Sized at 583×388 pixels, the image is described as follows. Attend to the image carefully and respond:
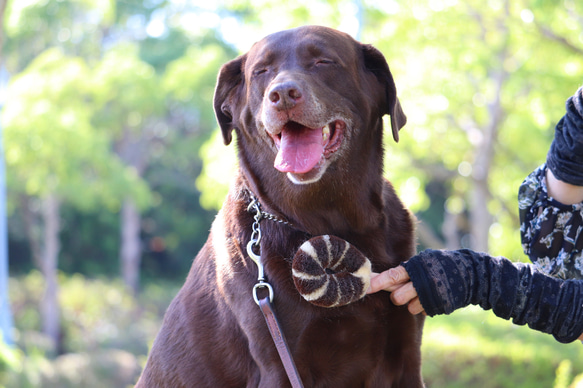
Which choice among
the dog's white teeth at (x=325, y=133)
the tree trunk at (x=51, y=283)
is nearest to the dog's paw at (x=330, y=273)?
the dog's white teeth at (x=325, y=133)

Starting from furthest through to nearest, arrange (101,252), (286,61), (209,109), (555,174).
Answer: (101,252) < (209,109) < (286,61) < (555,174)

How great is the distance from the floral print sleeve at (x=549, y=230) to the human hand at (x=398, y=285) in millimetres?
657

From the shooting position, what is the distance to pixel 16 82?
1540cm

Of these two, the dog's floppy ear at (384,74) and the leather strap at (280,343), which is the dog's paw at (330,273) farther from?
the dog's floppy ear at (384,74)

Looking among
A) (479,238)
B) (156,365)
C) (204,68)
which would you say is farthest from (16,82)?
(156,365)

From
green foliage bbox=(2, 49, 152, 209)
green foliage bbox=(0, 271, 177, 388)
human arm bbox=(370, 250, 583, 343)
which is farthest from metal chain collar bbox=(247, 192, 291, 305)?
green foliage bbox=(2, 49, 152, 209)

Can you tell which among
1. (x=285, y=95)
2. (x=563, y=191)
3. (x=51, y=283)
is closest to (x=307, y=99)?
(x=285, y=95)

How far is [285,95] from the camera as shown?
241 cm

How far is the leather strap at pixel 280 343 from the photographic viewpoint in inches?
86.4

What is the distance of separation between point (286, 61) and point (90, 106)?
18.4 meters

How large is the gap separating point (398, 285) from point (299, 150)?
645mm

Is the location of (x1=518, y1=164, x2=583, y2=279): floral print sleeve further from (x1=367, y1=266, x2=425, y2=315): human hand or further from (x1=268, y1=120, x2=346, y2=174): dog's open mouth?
(x1=268, y1=120, x2=346, y2=174): dog's open mouth

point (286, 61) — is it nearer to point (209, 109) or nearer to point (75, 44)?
point (209, 109)

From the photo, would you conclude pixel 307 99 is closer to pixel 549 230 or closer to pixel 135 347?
pixel 549 230
